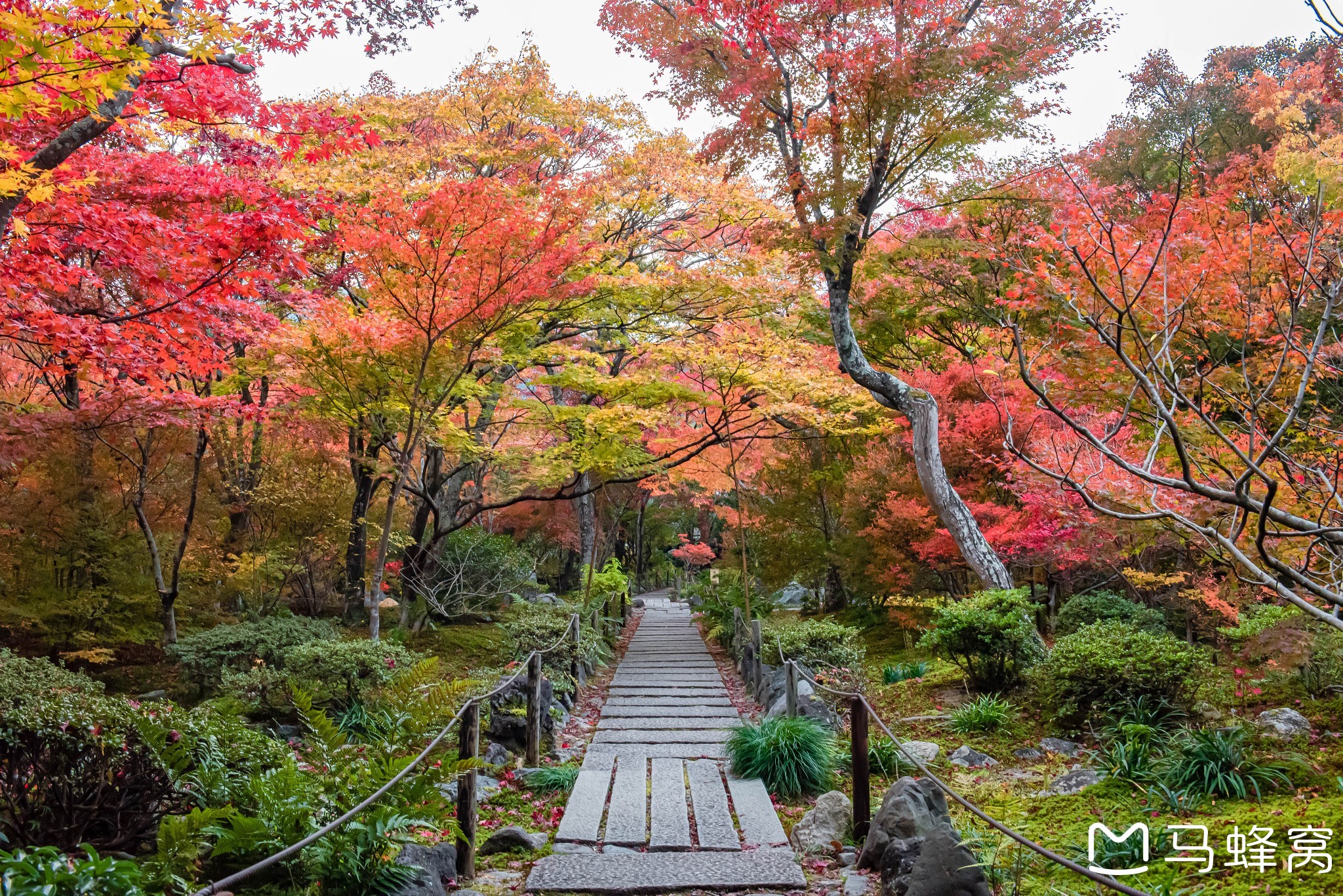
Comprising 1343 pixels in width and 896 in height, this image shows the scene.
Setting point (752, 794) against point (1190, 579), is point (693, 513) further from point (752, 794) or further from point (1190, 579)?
point (752, 794)

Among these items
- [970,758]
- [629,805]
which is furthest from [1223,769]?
[629,805]

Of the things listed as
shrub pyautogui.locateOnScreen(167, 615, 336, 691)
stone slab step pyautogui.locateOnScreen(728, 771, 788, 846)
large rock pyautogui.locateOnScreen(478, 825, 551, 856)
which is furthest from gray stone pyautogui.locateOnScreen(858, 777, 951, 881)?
shrub pyautogui.locateOnScreen(167, 615, 336, 691)

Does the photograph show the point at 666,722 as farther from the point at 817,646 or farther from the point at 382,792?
the point at 382,792

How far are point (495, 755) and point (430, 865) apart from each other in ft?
8.97

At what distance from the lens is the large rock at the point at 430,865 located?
3.45 meters

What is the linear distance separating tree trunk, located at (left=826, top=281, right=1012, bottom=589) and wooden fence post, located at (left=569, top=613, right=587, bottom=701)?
4893mm

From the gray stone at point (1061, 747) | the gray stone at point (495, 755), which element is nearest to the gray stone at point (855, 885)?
the gray stone at point (1061, 747)

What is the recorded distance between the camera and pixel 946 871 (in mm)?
3324

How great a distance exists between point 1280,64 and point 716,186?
14.4 metres

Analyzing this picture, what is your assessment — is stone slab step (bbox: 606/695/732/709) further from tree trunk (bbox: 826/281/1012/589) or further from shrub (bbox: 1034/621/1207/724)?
shrub (bbox: 1034/621/1207/724)

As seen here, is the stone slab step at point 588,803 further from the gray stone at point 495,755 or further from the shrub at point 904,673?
the shrub at point 904,673

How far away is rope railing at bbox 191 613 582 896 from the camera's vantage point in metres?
2.24

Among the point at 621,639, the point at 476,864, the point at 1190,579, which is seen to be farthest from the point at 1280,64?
the point at 476,864

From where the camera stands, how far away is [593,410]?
36.1 feet
